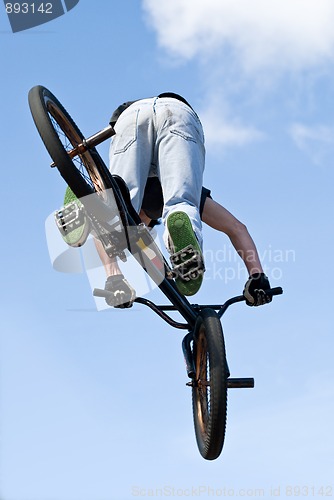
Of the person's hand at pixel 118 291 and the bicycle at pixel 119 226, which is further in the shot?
the person's hand at pixel 118 291

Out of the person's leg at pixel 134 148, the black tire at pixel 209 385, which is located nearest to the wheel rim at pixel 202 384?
the black tire at pixel 209 385

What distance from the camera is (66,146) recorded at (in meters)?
5.09

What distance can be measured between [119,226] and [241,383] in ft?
4.21

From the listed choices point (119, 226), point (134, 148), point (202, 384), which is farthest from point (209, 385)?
point (134, 148)

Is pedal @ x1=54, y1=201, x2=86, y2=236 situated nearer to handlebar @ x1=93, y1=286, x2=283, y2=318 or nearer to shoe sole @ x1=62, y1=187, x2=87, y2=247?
shoe sole @ x1=62, y1=187, x2=87, y2=247

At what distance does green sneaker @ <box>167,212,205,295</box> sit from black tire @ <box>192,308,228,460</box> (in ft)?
1.13

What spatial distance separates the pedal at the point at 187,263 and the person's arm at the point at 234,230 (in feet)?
2.88

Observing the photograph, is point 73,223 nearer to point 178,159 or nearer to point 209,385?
point 178,159

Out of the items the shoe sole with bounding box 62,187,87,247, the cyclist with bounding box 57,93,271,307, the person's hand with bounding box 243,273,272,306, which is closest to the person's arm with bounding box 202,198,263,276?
the person's hand with bounding box 243,273,272,306

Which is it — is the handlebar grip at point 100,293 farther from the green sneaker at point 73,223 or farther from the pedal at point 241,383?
the pedal at point 241,383

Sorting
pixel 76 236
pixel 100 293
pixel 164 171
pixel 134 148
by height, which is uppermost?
pixel 134 148

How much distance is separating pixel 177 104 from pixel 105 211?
107 centimetres

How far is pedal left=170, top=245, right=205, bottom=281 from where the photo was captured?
4988mm

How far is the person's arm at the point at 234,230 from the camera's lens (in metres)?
5.84
